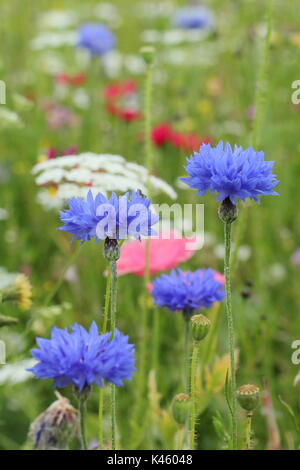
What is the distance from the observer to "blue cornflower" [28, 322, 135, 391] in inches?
25.5

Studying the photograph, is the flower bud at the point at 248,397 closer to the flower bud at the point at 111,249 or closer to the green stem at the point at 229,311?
the green stem at the point at 229,311

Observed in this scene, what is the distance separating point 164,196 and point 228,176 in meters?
1.11

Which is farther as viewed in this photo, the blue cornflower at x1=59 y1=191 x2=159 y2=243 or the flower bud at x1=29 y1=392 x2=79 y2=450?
the flower bud at x1=29 y1=392 x2=79 y2=450

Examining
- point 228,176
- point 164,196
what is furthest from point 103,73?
point 228,176

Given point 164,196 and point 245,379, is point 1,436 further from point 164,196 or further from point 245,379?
point 164,196

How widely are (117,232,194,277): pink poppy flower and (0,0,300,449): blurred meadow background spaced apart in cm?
7

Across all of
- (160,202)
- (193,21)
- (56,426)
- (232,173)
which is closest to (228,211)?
(232,173)

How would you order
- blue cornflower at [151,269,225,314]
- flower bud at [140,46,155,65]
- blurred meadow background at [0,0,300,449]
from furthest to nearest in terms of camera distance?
blurred meadow background at [0,0,300,449] → flower bud at [140,46,155,65] → blue cornflower at [151,269,225,314]

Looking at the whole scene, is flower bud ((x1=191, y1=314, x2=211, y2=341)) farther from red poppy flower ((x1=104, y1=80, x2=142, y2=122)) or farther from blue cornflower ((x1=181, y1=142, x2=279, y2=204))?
red poppy flower ((x1=104, y1=80, x2=142, y2=122))

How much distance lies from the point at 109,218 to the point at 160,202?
1126mm

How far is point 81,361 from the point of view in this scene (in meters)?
0.65

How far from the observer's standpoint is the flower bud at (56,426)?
850 mm

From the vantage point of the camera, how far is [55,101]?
243 centimetres

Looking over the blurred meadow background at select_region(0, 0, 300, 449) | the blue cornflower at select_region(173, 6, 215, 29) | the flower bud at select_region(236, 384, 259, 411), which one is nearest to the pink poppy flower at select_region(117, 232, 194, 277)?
the blurred meadow background at select_region(0, 0, 300, 449)
